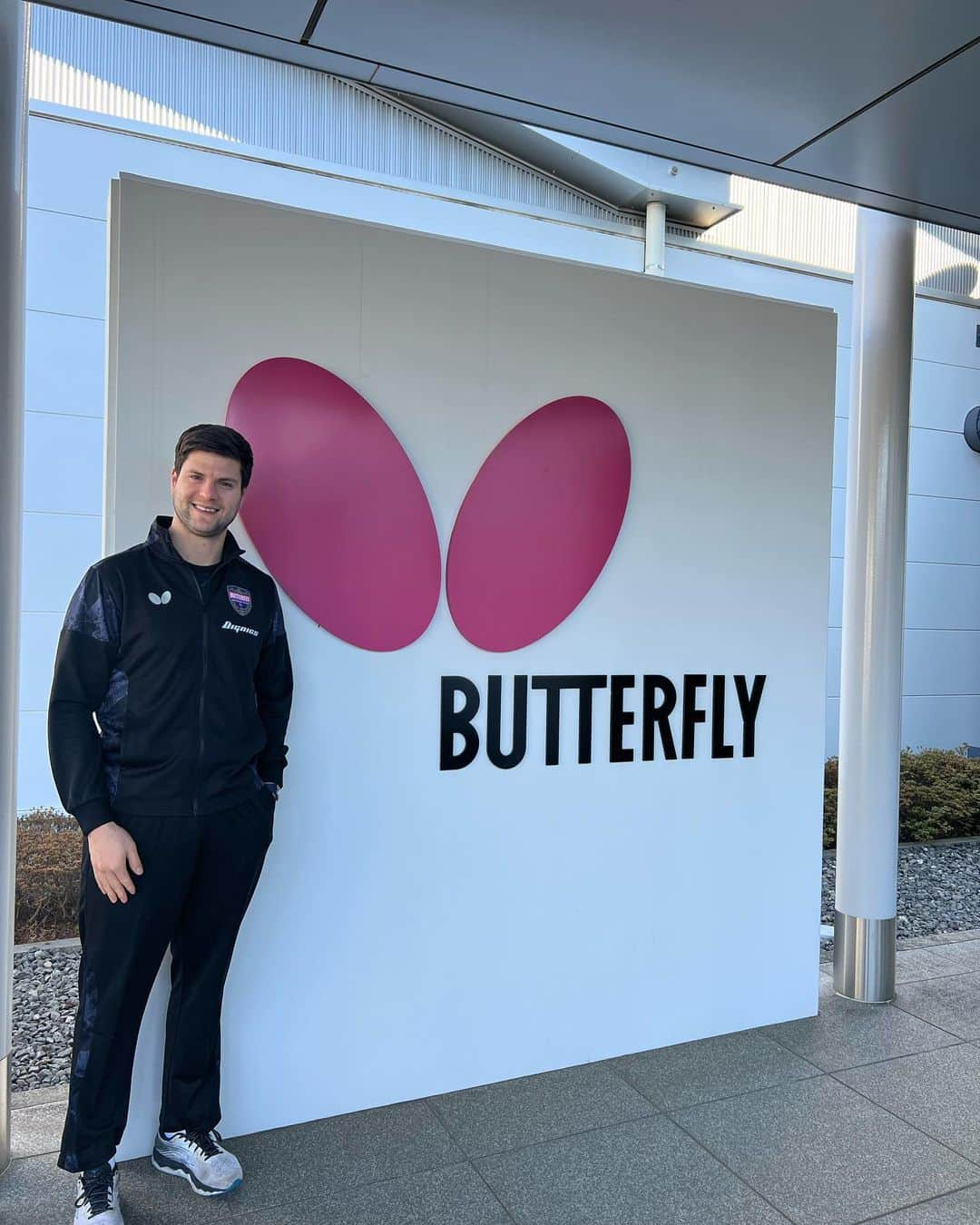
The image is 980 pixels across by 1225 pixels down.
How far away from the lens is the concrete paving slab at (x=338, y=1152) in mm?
2705

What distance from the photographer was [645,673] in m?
3.64

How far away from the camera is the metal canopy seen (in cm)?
253

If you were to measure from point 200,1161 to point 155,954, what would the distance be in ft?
1.99

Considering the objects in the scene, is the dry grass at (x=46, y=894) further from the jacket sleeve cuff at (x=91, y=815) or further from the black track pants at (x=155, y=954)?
the jacket sleeve cuff at (x=91, y=815)

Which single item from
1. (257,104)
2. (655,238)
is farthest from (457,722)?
(655,238)

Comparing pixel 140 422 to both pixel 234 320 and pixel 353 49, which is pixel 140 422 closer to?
pixel 234 320

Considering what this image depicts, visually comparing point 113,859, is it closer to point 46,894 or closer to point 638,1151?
point 638,1151

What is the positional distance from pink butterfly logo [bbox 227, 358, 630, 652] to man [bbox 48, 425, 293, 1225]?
328 mm

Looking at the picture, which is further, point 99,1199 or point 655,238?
point 655,238

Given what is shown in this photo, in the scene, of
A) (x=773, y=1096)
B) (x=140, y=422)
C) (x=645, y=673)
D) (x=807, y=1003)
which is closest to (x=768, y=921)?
(x=807, y=1003)

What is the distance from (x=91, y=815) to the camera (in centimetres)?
245

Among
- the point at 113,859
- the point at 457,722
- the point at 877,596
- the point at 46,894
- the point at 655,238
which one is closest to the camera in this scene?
the point at 113,859

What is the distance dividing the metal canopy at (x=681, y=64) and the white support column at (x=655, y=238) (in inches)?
203

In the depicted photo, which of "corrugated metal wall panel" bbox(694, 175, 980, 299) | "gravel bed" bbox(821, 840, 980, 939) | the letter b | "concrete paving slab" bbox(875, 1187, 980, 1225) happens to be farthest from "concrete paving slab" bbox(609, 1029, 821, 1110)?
"corrugated metal wall panel" bbox(694, 175, 980, 299)
